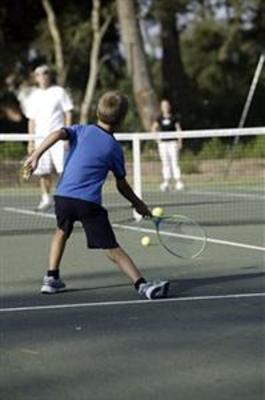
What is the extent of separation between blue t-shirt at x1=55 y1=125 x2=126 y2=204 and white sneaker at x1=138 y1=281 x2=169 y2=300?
764mm

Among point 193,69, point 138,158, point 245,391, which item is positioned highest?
point 193,69

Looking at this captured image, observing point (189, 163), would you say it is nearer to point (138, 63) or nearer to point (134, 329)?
point (138, 63)

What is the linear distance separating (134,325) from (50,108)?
7.78 meters

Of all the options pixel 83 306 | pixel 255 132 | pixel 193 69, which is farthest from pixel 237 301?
pixel 193 69

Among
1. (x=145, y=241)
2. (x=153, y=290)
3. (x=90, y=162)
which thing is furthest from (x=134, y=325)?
(x=145, y=241)

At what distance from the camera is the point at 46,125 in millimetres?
14727

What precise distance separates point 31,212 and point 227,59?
3582cm

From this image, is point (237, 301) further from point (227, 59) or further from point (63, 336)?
point (227, 59)

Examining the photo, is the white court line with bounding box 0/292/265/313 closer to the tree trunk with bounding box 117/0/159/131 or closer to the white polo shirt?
the white polo shirt

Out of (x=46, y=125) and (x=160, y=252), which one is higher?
(x=46, y=125)

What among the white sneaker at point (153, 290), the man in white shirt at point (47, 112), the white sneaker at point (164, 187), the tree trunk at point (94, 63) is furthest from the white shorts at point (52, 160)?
the tree trunk at point (94, 63)

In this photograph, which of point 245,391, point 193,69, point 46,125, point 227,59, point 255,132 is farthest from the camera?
point 193,69

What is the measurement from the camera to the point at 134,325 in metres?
7.23

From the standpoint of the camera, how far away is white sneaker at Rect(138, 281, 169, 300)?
8102 millimetres
